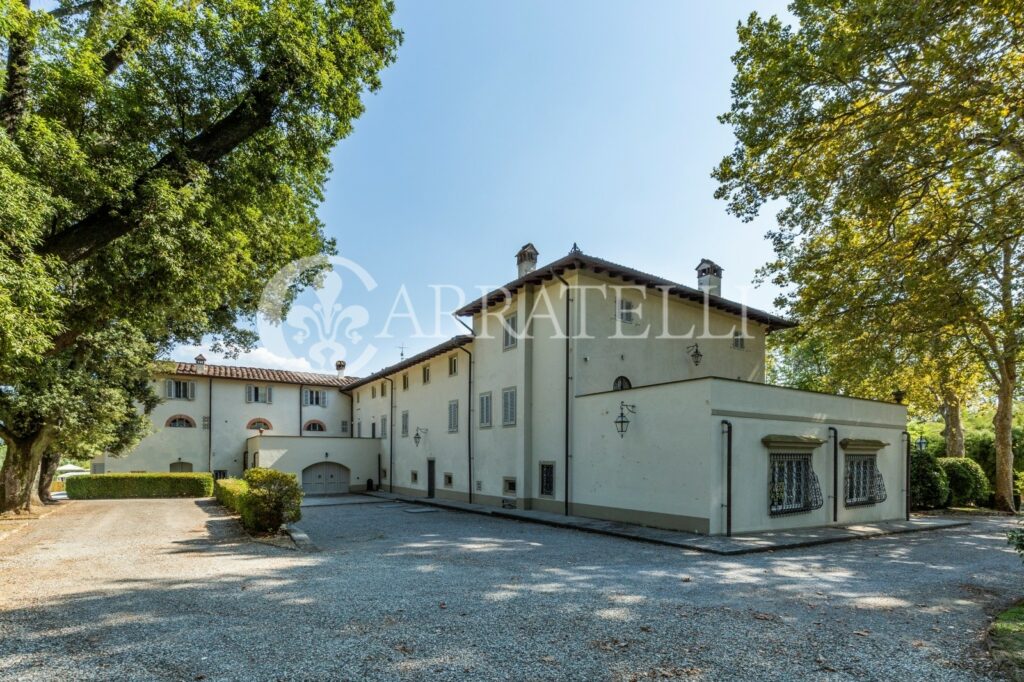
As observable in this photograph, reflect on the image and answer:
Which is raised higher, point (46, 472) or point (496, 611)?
point (496, 611)

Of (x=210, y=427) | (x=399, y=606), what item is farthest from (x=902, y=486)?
(x=210, y=427)

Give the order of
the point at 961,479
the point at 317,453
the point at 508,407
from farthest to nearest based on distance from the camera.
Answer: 1. the point at 317,453
2. the point at 961,479
3. the point at 508,407

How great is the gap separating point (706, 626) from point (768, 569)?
409cm

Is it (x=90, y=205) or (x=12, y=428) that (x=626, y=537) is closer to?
(x=90, y=205)

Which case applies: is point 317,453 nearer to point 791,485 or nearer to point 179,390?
point 179,390

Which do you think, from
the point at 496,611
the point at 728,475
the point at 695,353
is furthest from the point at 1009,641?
the point at 695,353

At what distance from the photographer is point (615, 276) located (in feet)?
58.9

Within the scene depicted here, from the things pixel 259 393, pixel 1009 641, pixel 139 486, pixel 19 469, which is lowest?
pixel 139 486

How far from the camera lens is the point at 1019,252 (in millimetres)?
14562

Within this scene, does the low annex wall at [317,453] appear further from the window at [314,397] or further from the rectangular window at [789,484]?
the rectangular window at [789,484]

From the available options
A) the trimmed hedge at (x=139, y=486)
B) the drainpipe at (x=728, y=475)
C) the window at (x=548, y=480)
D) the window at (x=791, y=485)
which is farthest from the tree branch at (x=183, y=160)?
the trimmed hedge at (x=139, y=486)

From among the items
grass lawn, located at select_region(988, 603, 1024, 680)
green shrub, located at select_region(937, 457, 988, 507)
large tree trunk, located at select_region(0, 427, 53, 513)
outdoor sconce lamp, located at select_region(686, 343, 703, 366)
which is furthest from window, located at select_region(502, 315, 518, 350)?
green shrub, located at select_region(937, 457, 988, 507)

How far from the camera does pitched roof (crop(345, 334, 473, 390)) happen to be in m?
22.3

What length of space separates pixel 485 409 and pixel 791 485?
34.2ft
